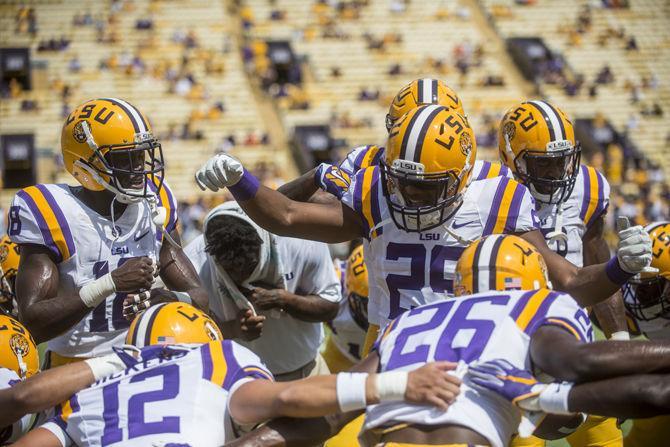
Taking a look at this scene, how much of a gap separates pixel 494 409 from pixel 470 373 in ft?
0.58

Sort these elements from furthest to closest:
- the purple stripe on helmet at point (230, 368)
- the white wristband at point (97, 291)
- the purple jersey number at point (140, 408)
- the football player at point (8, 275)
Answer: the football player at point (8, 275) < the white wristband at point (97, 291) < the purple stripe on helmet at point (230, 368) < the purple jersey number at point (140, 408)

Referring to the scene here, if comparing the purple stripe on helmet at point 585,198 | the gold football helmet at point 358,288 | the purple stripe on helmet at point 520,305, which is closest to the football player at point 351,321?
the gold football helmet at point 358,288

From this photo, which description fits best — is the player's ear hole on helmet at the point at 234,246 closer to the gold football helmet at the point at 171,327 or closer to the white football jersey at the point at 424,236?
the white football jersey at the point at 424,236

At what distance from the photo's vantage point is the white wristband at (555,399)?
131 inches

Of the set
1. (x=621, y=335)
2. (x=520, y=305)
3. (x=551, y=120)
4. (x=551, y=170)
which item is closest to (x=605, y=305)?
(x=621, y=335)

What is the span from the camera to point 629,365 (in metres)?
3.32

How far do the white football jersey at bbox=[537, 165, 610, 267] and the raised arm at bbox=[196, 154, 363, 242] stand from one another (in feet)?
4.79

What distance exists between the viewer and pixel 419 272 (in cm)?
441

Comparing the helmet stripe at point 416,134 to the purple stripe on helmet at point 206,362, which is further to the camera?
the helmet stripe at point 416,134

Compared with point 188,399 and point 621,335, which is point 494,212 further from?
point 188,399

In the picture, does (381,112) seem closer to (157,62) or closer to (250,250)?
(157,62)

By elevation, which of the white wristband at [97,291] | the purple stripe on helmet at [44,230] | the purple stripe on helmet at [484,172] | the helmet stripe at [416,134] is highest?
the helmet stripe at [416,134]

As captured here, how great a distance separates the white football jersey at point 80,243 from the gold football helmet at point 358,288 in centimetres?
175

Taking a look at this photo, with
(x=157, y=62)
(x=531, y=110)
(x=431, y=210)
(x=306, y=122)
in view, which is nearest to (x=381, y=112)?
(x=306, y=122)
